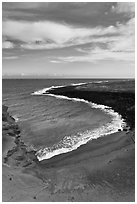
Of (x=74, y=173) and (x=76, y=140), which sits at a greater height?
(x=76, y=140)

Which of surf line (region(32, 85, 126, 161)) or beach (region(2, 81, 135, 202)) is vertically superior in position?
surf line (region(32, 85, 126, 161))

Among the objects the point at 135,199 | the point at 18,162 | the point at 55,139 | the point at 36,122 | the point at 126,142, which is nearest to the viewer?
the point at 135,199

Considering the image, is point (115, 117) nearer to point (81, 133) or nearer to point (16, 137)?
point (81, 133)

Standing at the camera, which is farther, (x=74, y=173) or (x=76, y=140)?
(x=76, y=140)

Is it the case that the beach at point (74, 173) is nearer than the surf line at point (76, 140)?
Yes

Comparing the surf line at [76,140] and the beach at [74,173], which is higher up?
the surf line at [76,140]

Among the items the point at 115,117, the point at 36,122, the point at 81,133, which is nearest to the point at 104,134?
the point at 81,133

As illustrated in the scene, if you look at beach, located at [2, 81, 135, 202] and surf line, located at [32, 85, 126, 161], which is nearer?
beach, located at [2, 81, 135, 202]

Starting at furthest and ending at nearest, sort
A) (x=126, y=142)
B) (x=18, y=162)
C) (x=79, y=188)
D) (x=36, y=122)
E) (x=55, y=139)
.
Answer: (x=36, y=122), (x=55, y=139), (x=126, y=142), (x=18, y=162), (x=79, y=188)
